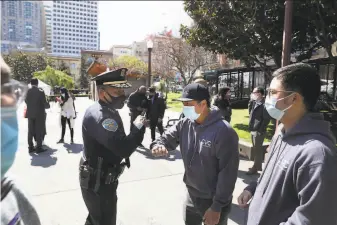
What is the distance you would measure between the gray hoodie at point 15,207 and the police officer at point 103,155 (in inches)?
40.1

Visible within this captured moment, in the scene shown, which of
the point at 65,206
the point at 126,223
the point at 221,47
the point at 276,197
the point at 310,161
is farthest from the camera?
the point at 221,47

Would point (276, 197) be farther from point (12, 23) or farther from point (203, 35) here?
point (12, 23)

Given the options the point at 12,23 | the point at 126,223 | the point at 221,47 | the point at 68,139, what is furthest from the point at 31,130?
the point at 12,23

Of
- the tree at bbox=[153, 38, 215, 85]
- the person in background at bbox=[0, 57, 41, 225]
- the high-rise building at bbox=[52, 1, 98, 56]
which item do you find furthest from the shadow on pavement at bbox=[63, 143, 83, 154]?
the high-rise building at bbox=[52, 1, 98, 56]

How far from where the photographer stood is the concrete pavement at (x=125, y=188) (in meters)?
3.83

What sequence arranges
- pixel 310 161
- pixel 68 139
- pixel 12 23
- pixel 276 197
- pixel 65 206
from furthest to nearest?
pixel 12 23
pixel 68 139
pixel 65 206
pixel 276 197
pixel 310 161

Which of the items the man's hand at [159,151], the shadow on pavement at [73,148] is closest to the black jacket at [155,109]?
the shadow on pavement at [73,148]

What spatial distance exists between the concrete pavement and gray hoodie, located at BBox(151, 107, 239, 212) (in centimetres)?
161

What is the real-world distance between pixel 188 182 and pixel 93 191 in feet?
2.78

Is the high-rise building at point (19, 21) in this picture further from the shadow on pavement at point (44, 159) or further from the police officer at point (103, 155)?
the police officer at point (103, 155)

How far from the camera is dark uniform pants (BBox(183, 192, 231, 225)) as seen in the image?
7.74 ft

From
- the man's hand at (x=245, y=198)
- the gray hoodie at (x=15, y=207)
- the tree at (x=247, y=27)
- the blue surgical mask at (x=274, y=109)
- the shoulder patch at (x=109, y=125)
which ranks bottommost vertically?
the man's hand at (x=245, y=198)

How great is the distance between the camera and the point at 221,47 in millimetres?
9859

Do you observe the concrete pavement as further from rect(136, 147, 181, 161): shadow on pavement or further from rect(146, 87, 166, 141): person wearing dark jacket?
rect(146, 87, 166, 141): person wearing dark jacket
